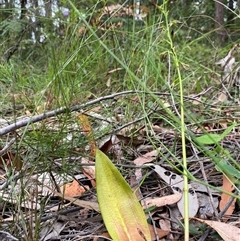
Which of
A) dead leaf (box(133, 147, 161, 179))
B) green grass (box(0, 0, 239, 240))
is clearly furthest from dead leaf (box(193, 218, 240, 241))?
dead leaf (box(133, 147, 161, 179))

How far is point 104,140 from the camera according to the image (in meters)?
1.00

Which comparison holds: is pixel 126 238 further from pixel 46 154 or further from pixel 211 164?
pixel 211 164

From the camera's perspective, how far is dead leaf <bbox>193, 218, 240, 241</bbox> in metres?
0.62

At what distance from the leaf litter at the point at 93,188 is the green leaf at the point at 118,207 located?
7 cm

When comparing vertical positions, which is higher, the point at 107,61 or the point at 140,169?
the point at 107,61

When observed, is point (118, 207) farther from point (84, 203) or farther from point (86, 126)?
point (86, 126)

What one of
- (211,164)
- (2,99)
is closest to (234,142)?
(211,164)

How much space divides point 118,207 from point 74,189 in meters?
A: 0.24

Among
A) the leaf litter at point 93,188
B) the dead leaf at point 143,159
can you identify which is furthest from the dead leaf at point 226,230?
the dead leaf at point 143,159

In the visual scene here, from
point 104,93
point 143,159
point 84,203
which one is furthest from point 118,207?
point 104,93

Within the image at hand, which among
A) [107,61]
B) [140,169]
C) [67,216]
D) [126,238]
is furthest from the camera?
[107,61]

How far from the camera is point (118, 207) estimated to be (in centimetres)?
61

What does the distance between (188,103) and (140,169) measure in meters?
0.53

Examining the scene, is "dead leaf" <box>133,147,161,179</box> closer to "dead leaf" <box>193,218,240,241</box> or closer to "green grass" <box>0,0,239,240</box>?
"green grass" <box>0,0,239,240</box>
